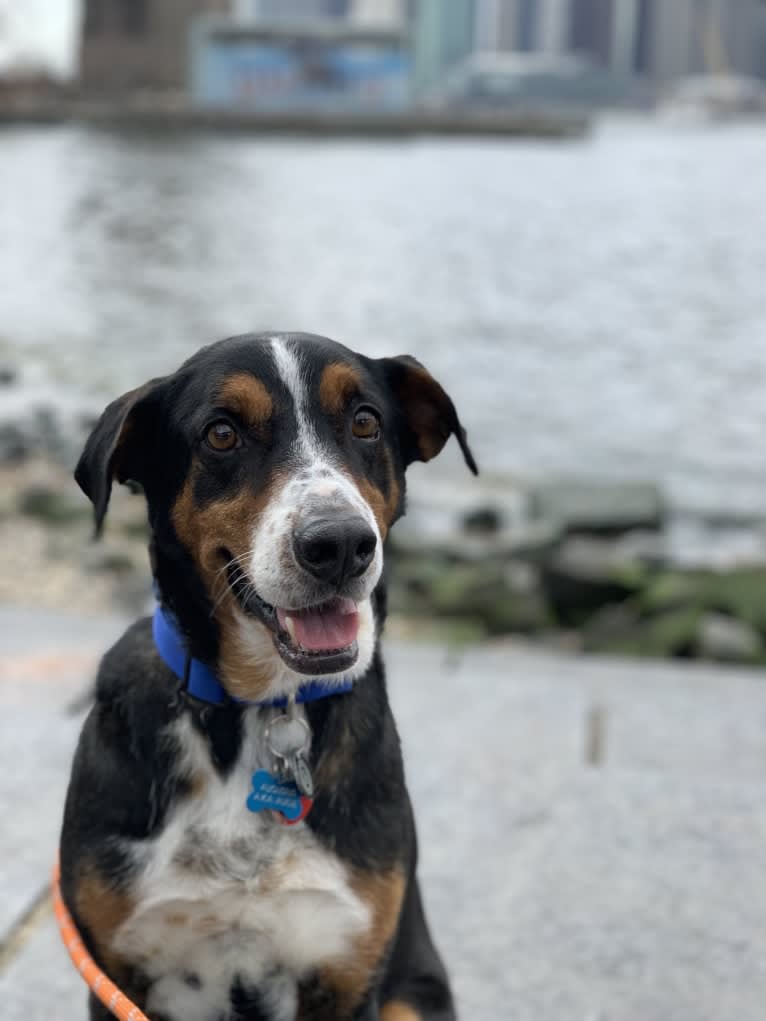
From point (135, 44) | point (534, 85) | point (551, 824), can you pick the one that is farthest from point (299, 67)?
point (551, 824)

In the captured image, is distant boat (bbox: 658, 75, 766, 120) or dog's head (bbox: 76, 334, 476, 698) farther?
distant boat (bbox: 658, 75, 766, 120)

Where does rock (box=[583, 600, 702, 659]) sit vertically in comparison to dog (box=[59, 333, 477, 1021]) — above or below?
below

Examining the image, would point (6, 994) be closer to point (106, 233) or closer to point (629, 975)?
point (629, 975)

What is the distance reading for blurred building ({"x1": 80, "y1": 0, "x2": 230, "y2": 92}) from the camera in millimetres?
88750

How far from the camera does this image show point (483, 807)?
4160 millimetres

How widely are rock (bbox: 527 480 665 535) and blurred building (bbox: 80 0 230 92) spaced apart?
8465cm

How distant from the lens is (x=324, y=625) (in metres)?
2.29

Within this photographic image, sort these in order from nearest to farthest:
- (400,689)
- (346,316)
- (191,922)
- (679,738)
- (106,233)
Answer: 1. (191,922)
2. (679,738)
3. (400,689)
4. (346,316)
5. (106,233)

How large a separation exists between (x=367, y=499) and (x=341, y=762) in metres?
0.51

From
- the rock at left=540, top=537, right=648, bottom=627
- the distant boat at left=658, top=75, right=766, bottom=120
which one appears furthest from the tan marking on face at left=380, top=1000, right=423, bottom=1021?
the distant boat at left=658, top=75, right=766, bottom=120

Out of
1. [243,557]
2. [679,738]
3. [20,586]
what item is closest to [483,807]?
[679,738]

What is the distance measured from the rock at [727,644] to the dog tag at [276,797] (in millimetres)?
3756

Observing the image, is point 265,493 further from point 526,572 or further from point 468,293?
point 468,293

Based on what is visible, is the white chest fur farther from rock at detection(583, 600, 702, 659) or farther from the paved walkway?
rock at detection(583, 600, 702, 659)
